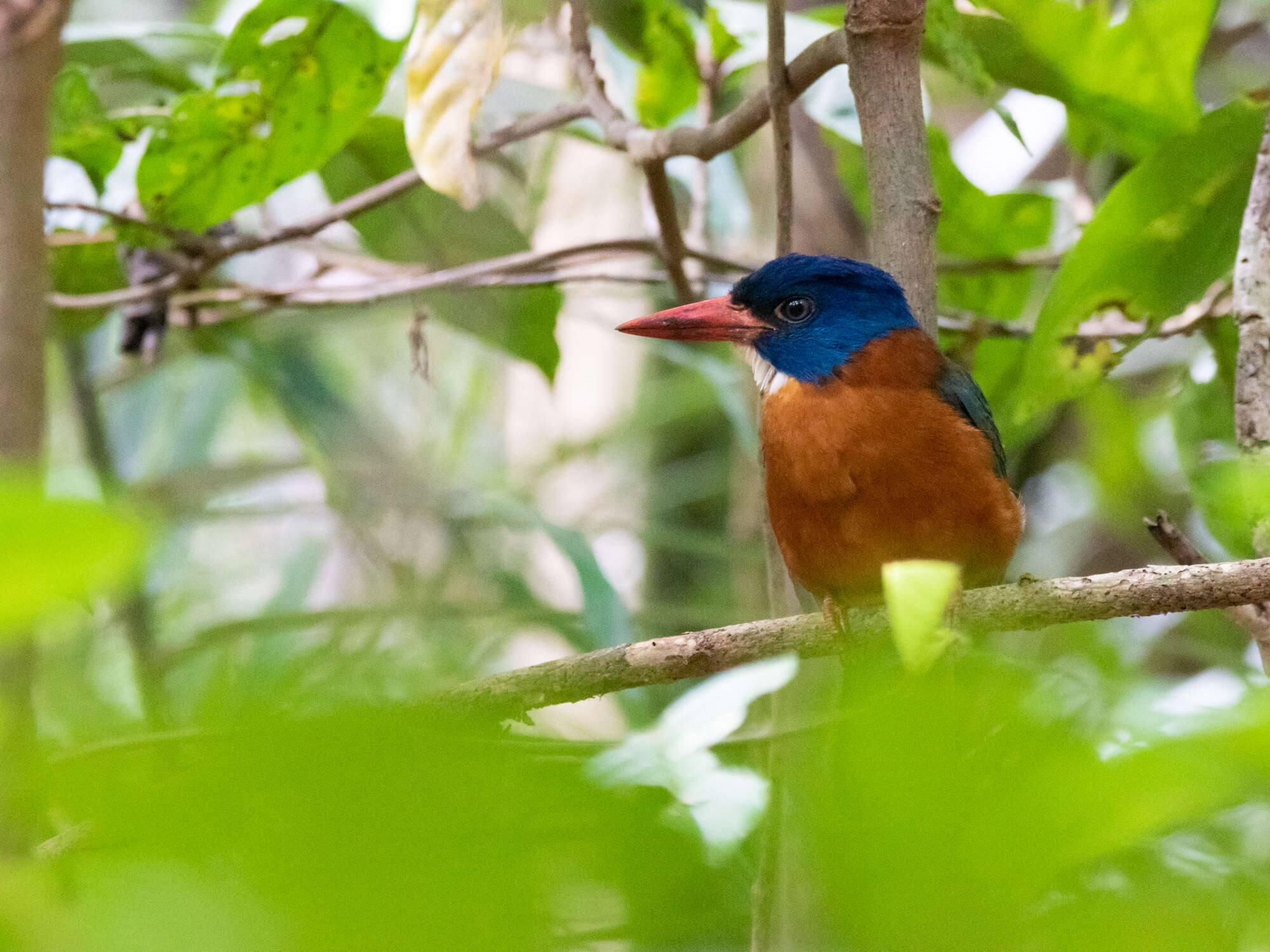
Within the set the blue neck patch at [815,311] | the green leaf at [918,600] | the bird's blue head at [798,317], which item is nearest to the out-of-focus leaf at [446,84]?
the bird's blue head at [798,317]

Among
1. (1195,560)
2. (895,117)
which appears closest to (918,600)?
(1195,560)

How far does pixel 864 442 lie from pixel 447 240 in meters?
1.57

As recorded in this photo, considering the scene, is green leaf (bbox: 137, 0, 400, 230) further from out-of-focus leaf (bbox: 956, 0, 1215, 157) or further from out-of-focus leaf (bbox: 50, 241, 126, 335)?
out-of-focus leaf (bbox: 956, 0, 1215, 157)

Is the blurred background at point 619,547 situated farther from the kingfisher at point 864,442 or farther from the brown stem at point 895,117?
the brown stem at point 895,117

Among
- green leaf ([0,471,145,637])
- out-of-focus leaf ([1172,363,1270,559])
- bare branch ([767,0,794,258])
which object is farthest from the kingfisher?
green leaf ([0,471,145,637])

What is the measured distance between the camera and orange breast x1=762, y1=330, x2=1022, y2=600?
6.93ft

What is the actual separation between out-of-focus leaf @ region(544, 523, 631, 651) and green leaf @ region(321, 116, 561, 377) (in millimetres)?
417

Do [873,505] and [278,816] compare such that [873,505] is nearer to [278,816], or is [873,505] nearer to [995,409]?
[995,409]

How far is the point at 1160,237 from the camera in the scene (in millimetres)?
2334

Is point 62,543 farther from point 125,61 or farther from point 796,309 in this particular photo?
point 125,61

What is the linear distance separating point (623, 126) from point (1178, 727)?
2043 millimetres

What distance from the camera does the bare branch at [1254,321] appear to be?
6.05ft

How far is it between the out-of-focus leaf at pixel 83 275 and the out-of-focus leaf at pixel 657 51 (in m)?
1.30

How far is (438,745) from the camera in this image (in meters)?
0.36
